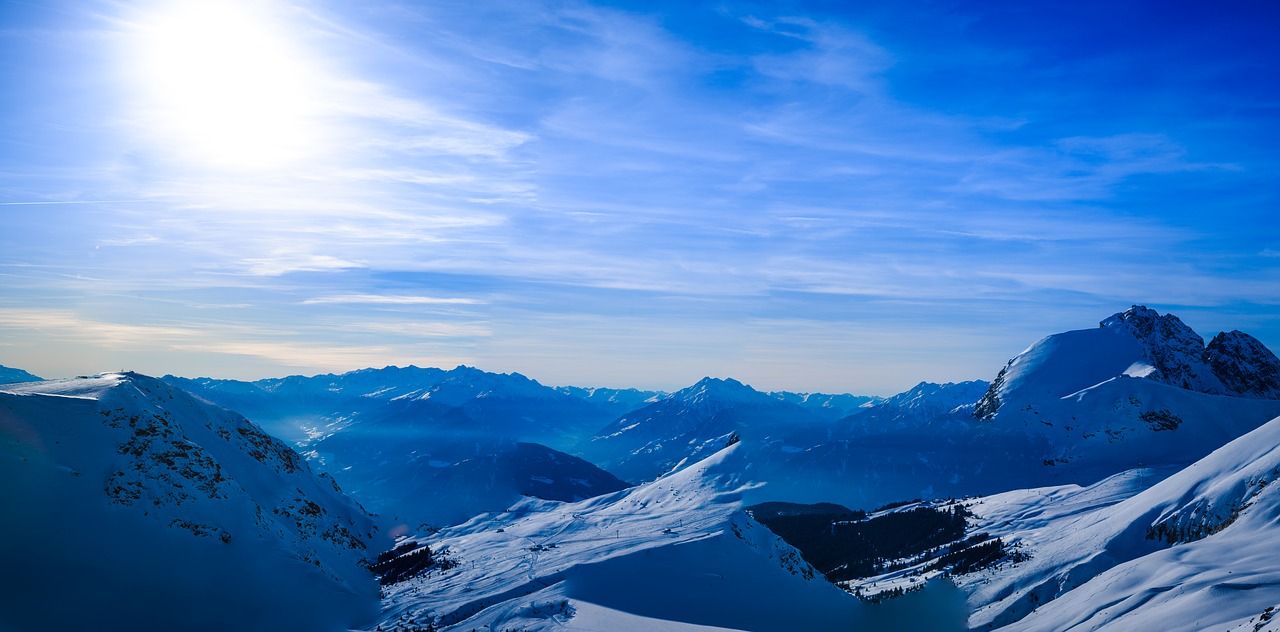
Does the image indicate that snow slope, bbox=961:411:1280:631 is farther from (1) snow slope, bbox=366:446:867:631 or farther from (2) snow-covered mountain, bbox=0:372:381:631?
(2) snow-covered mountain, bbox=0:372:381:631

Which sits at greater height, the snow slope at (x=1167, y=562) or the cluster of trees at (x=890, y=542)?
the snow slope at (x=1167, y=562)

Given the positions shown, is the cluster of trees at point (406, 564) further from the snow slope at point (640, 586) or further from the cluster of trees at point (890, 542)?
the cluster of trees at point (890, 542)

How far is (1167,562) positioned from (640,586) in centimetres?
4270

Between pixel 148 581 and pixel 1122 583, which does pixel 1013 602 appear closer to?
pixel 1122 583

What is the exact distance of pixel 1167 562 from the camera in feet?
176

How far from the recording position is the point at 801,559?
7862 cm

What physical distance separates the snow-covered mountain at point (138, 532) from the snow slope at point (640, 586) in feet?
30.4

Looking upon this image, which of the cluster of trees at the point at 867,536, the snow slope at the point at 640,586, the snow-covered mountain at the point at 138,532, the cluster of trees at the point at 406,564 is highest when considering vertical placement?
the snow-covered mountain at the point at 138,532

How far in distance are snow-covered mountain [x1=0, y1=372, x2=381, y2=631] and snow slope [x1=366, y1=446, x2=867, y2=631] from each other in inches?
365

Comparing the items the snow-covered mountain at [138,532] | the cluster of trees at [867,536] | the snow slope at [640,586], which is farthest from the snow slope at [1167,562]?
the snow-covered mountain at [138,532]

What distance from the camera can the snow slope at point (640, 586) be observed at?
5594 cm

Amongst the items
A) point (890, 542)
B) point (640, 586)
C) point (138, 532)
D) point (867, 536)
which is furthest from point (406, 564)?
point (867, 536)

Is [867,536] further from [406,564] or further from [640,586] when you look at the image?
[640,586]

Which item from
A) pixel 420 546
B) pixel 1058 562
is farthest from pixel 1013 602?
pixel 420 546
